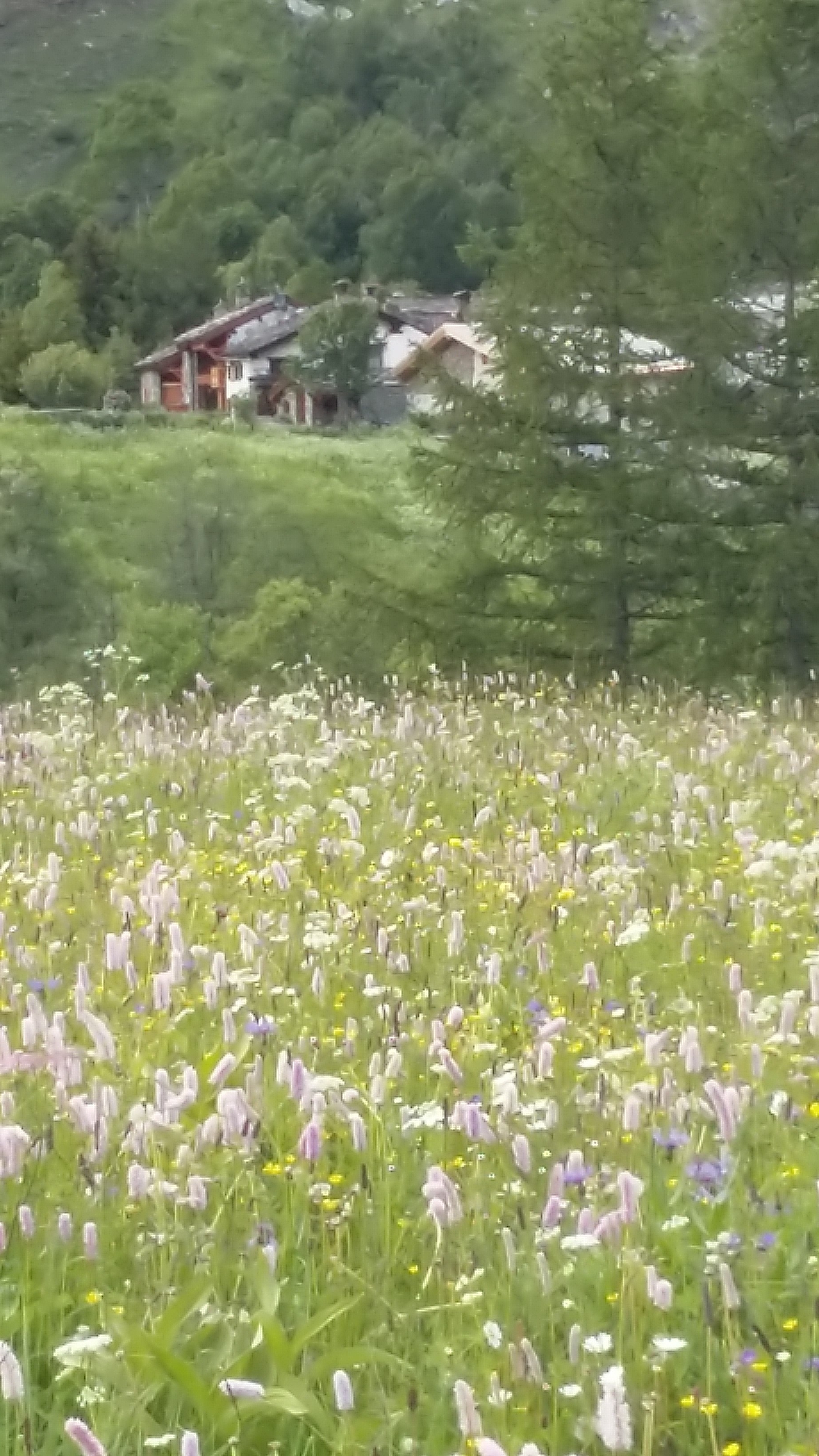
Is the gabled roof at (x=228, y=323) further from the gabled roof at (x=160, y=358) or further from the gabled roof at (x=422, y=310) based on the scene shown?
the gabled roof at (x=422, y=310)

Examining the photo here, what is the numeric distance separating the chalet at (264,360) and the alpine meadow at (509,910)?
268 ft

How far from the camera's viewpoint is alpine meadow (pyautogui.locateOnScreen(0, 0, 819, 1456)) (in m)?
2.78

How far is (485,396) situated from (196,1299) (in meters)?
15.5

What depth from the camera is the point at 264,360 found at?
106 metres

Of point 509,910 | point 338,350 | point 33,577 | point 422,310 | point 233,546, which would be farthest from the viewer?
point 422,310

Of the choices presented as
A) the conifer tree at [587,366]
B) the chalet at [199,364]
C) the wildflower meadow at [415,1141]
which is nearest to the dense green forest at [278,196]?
the chalet at [199,364]

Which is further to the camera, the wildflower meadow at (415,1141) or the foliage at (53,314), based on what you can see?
the foliage at (53,314)

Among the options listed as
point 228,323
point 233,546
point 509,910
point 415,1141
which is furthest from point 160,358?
point 415,1141

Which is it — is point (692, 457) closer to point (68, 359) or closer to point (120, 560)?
point (120, 560)

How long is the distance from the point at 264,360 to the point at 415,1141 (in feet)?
345

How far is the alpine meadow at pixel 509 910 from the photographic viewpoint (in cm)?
278

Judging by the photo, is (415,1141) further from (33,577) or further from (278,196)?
(278,196)

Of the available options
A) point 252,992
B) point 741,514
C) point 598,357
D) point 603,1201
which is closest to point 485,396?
point 598,357

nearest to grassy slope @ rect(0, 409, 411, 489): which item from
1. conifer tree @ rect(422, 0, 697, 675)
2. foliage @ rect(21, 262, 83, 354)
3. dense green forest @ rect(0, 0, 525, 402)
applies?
dense green forest @ rect(0, 0, 525, 402)
